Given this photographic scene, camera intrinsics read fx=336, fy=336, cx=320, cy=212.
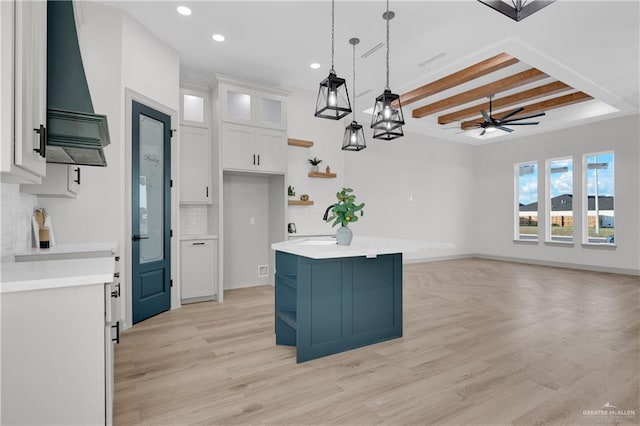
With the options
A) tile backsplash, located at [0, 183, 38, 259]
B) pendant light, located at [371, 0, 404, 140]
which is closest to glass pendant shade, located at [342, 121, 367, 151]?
pendant light, located at [371, 0, 404, 140]

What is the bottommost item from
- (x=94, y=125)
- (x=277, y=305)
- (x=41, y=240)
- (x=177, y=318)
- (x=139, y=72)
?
(x=177, y=318)

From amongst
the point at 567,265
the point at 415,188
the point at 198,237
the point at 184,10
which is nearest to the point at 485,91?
the point at 415,188

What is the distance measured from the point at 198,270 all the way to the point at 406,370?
3.22m

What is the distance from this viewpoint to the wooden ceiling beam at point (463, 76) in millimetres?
4895

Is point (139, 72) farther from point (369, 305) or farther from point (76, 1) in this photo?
point (369, 305)

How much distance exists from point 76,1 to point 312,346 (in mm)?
3314

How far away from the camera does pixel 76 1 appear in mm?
2607

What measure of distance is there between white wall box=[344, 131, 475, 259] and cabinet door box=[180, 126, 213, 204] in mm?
3136

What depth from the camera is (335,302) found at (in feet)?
9.48

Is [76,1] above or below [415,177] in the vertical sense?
above

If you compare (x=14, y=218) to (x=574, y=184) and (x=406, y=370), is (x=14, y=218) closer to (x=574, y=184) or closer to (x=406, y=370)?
(x=406, y=370)

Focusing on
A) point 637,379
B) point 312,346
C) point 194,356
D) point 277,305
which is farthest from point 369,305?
point 637,379

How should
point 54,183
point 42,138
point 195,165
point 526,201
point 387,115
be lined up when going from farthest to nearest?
point 526,201, point 195,165, point 387,115, point 54,183, point 42,138

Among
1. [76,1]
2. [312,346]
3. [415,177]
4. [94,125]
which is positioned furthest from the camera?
[415,177]
